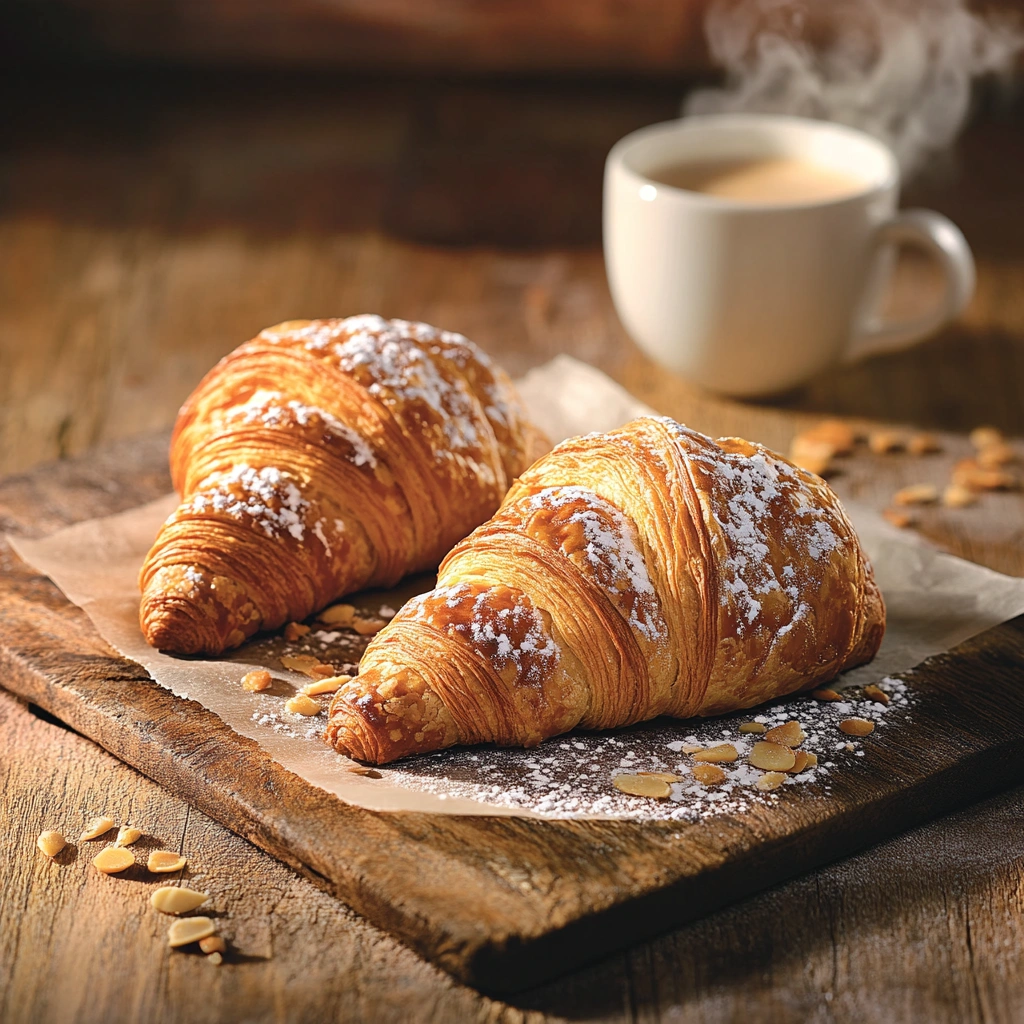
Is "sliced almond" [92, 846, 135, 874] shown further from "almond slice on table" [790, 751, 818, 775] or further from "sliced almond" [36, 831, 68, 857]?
"almond slice on table" [790, 751, 818, 775]

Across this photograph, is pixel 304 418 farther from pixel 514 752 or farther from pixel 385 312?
pixel 385 312

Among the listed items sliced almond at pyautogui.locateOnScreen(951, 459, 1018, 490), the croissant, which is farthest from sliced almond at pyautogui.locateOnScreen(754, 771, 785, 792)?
sliced almond at pyautogui.locateOnScreen(951, 459, 1018, 490)

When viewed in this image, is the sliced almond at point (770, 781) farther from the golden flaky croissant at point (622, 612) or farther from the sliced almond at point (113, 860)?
the sliced almond at point (113, 860)

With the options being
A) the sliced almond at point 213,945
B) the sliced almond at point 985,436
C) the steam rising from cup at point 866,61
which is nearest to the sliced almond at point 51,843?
the sliced almond at point 213,945

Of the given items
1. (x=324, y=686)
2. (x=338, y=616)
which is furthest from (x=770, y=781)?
(x=338, y=616)

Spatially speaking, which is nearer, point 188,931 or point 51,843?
point 188,931

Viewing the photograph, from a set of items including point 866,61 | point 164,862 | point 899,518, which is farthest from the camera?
point 866,61

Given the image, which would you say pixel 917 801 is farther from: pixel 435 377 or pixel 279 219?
pixel 279 219
